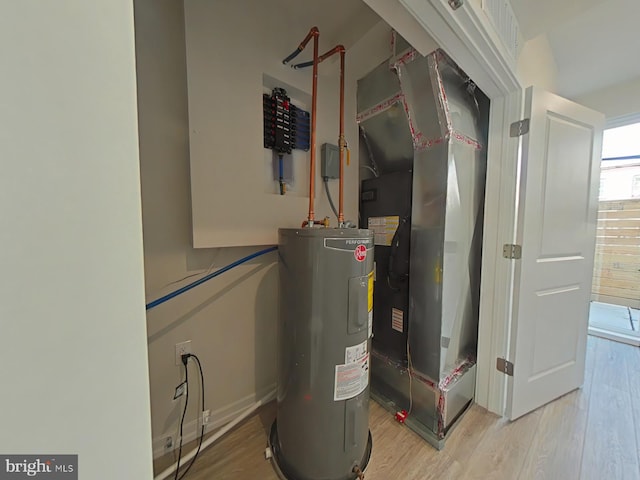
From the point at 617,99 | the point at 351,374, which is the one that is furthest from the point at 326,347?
the point at 617,99

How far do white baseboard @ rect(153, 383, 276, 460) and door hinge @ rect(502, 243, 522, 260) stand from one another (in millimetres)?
1681

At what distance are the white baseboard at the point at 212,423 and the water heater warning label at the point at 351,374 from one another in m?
0.73

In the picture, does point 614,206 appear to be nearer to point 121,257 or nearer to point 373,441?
point 373,441

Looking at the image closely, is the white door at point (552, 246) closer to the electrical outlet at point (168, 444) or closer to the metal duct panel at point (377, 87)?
the metal duct panel at point (377, 87)

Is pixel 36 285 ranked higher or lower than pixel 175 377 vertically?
higher

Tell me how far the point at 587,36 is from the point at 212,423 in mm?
3486

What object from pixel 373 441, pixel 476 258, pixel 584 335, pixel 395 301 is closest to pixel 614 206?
pixel 584 335

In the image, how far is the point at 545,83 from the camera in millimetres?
1713

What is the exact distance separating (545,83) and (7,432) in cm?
283

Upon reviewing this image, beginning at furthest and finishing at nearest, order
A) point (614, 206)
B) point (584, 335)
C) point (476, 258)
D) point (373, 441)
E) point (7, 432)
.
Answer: point (614, 206) → point (584, 335) → point (476, 258) → point (373, 441) → point (7, 432)

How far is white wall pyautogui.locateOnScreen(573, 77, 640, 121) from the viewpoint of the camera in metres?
1.93

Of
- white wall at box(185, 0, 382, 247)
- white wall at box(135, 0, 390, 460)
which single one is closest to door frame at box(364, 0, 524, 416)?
white wall at box(135, 0, 390, 460)

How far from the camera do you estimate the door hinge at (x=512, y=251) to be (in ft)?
4.41

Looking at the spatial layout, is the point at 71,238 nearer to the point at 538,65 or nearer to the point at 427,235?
the point at 427,235
